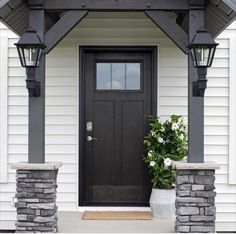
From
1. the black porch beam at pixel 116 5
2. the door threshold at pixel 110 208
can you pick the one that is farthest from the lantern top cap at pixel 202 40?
the door threshold at pixel 110 208

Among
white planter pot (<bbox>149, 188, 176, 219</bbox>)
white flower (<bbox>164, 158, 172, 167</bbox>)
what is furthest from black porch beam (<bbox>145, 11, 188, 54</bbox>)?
white planter pot (<bbox>149, 188, 176, 219</bbox>)

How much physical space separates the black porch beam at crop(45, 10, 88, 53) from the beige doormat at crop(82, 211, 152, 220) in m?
2.13

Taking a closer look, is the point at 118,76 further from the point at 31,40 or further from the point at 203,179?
the point at 203,179

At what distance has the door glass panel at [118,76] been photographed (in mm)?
6598

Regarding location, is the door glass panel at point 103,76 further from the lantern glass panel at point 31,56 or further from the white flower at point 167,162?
the lantern glass panel at point 31,56

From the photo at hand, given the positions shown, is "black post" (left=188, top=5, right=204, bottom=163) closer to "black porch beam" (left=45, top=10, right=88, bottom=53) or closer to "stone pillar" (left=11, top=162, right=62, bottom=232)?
"black porch beam" (left=45, top=10, right=88, bottom=53)

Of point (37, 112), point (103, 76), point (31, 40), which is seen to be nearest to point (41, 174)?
point (37, 112)

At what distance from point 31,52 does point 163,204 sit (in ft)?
7.83

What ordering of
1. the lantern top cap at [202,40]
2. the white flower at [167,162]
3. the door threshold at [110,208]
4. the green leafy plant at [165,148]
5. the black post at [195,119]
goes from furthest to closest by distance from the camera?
the door threshold at [110,208] → the green leafy plant at [165,148] → the white flower at [167,162] → the black post at [195,119] → the lantern top cap at [202,40]

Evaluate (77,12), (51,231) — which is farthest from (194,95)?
(51,231)

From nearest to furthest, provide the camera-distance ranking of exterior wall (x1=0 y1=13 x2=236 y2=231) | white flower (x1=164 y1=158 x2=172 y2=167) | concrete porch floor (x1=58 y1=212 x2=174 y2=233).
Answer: concrete porch floor (x1=58 y1=212 x2=174 y2=233) → white flower (x1=164 y1=158 x2=172 y2=167) → exterior wall (x1=0 y1=13 x2=236 y2=231)

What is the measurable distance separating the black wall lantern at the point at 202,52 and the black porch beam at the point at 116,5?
0.42 m

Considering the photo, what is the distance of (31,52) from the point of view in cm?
481

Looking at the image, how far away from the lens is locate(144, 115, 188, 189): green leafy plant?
6.00 m
